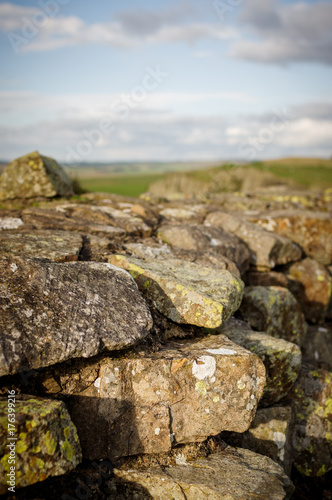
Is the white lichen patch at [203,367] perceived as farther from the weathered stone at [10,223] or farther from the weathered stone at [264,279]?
the weathered stone at [10,223]

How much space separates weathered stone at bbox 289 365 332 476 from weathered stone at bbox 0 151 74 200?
7746mm

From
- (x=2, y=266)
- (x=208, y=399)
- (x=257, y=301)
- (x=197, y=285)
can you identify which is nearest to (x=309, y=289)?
(x=257, y=301)

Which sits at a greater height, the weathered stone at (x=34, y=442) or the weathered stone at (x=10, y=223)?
the weathered stone at (x=10, y=223)

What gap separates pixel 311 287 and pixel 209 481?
6857mm

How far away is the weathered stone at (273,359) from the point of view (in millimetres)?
5445

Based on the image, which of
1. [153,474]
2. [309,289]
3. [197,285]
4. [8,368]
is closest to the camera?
[8,368]

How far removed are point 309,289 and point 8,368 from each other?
27.2ft

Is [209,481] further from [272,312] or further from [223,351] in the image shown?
[272,312]

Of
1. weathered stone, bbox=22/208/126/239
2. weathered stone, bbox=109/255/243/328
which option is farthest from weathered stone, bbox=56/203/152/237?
weathered stone, bbox=109/255/243/328

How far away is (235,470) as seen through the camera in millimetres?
3980

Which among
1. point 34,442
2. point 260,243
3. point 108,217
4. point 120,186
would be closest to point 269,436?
point 34,442

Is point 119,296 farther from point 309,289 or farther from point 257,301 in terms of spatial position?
point 309,289

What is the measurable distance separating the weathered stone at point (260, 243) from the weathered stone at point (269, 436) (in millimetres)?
3938

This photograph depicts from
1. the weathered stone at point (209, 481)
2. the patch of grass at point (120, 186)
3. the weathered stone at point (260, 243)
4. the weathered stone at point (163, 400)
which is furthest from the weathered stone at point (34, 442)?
the patch of grass at point (120, 186)
